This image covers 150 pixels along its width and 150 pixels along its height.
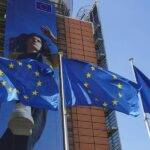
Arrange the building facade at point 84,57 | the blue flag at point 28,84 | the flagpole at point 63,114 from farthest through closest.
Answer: the building facade at point 84,57 < the blue flag at point 28,84 < the flagpole at point 63,114

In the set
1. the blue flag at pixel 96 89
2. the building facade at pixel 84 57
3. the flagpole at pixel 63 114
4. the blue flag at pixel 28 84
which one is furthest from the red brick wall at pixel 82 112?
the flagpole at pixel 63 114

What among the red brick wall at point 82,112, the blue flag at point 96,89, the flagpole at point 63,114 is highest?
the red brick wall at point 82,112

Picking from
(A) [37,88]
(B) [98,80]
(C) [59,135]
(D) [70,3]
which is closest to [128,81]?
(B) [98,80]

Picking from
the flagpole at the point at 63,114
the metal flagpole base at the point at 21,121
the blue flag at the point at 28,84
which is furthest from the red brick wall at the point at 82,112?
the flagpole at the point at 63,114

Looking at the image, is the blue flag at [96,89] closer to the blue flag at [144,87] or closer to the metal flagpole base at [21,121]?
the blue flag at [144,87]

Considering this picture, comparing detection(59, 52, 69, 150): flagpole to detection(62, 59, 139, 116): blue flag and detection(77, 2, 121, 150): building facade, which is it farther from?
detection(77, 2, 121, 150): building facade

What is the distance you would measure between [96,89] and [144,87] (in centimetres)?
235

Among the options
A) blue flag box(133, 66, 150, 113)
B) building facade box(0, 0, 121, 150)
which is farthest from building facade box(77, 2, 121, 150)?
blue flag box(133, 66, 150, 113)

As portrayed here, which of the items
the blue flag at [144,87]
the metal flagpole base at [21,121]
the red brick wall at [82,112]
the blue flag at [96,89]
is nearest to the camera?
the blue flag at [96,89]

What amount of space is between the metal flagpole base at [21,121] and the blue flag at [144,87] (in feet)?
51.8

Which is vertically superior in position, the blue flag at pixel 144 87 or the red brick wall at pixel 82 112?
the red brick wall at pixel 82 112

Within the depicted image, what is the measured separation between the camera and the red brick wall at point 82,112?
143 feet

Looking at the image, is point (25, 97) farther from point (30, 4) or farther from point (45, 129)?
point (30, 4)

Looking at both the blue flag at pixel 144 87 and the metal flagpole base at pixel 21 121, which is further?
the metal flagpole base at pixel 21 121
